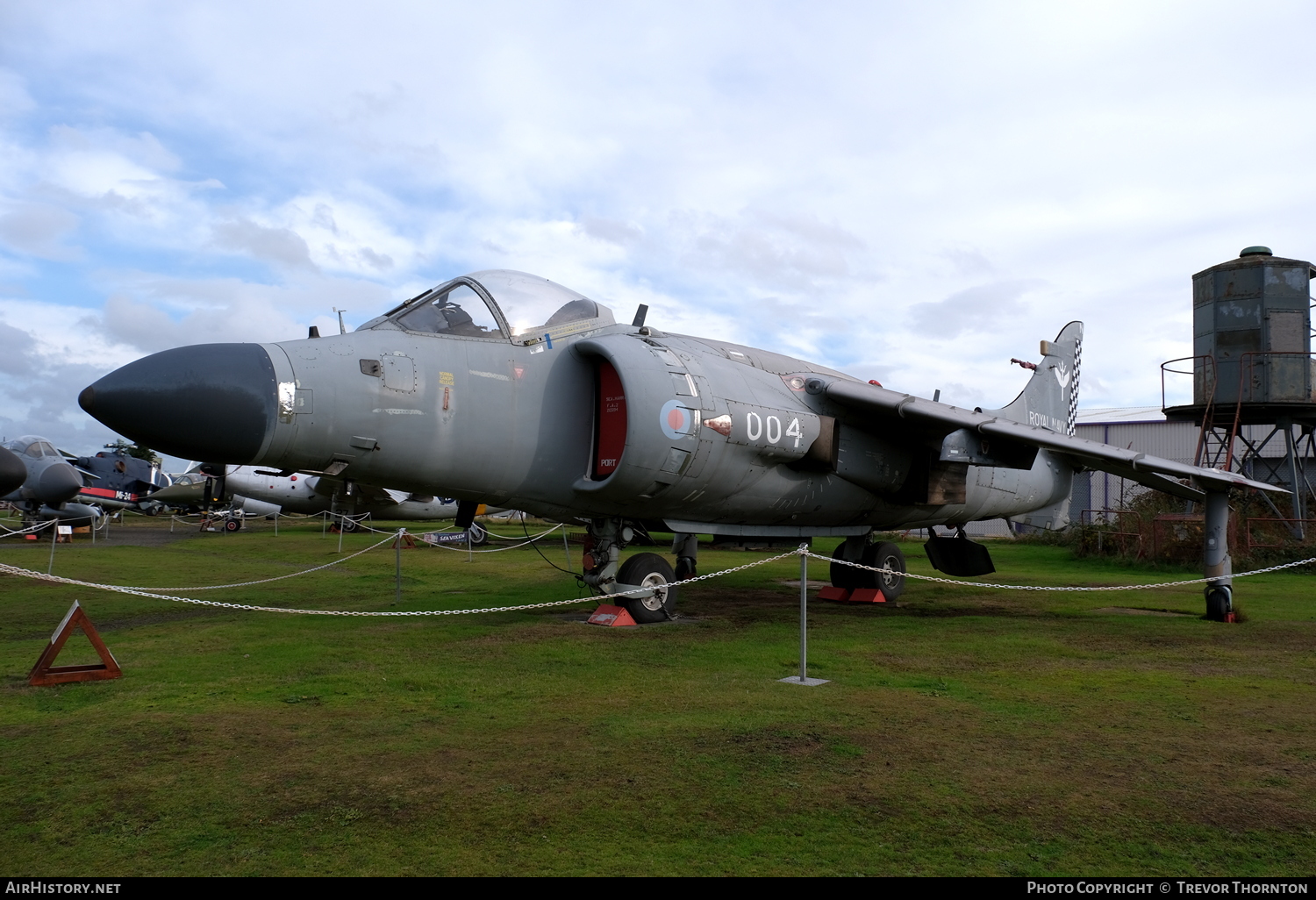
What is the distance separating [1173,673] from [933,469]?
3.97 metres

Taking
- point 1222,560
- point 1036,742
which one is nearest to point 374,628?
point 1036,742

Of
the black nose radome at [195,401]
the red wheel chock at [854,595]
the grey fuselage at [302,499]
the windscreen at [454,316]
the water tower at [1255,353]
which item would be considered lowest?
the red wheel chock at [854,595]

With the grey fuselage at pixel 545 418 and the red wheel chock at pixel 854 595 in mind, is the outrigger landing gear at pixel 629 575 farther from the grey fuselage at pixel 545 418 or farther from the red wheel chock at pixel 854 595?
the red wheel chock at pixel 854 595

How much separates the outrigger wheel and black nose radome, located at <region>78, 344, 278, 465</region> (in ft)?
24.2

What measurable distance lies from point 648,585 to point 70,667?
459cm

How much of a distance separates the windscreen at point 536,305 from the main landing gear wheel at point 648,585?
7.51ft

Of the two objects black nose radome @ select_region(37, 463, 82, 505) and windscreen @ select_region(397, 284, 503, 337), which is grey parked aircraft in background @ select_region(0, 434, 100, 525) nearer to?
black nose radome @ select_region(37, 463, 82, 505)

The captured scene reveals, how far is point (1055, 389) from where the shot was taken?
560 inches

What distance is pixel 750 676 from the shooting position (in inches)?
240

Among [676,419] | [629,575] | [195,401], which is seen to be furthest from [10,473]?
[676,419]

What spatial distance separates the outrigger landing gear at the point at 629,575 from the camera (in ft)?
27.3

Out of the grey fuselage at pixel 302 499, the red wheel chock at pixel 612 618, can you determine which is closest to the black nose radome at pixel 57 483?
the grey fuselage at pixel 302 499

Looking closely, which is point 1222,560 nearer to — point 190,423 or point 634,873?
point 634,873

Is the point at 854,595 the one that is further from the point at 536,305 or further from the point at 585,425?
the point at 536,305
